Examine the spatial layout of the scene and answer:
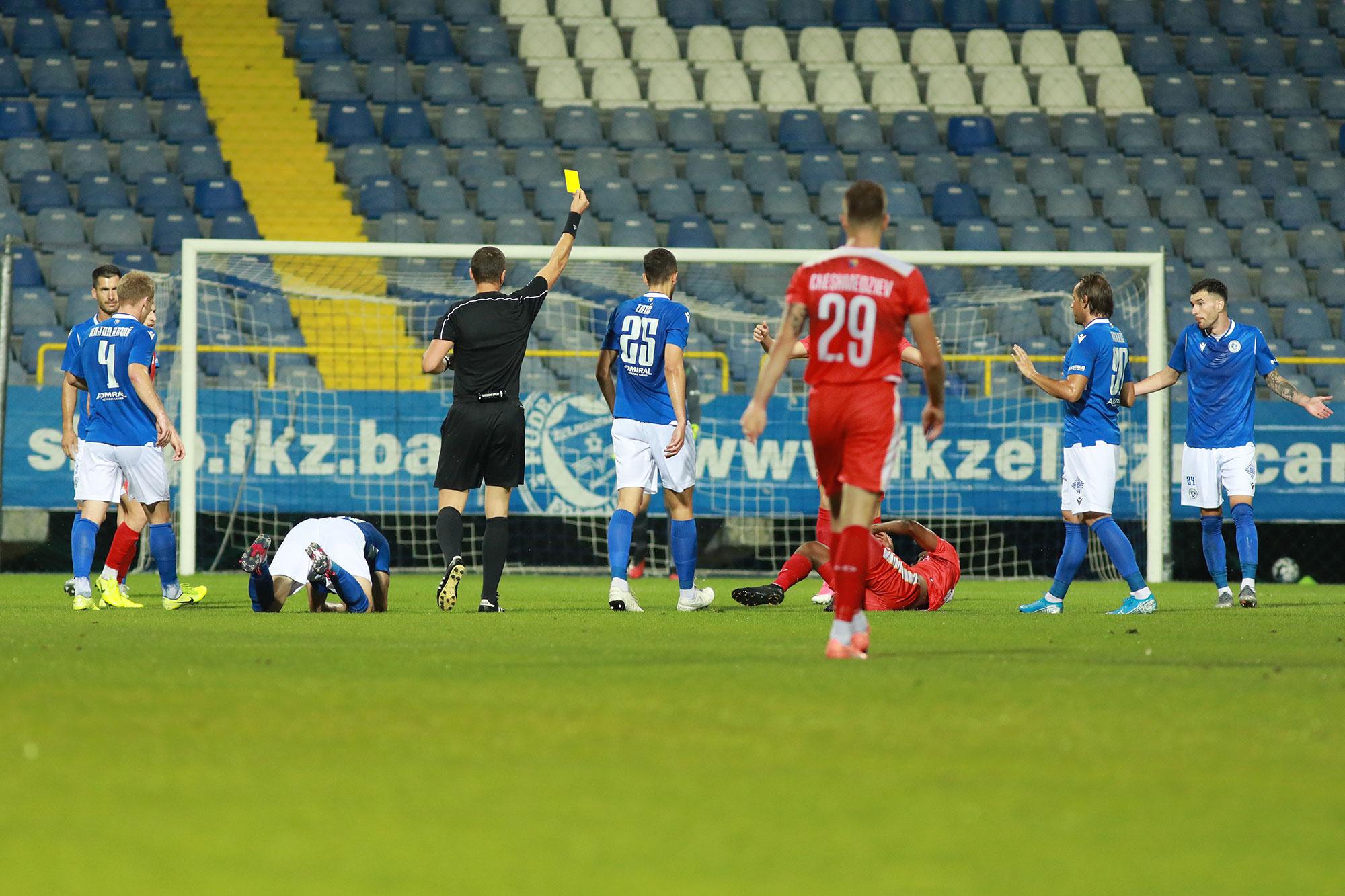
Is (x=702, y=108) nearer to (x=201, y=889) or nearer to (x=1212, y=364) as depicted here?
(x=1212, y=364)

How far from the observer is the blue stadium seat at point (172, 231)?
1638 centimetres

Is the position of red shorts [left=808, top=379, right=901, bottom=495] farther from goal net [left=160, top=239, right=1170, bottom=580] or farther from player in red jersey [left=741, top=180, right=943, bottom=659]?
goal net [left=160, top=239, right=1170, bottom=580]

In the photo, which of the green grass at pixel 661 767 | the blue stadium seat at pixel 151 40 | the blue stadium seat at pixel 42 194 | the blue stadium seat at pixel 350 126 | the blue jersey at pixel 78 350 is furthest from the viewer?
the blue stadium seat at pixel 151 40

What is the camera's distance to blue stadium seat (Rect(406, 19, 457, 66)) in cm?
1902

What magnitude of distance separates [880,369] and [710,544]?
824cm

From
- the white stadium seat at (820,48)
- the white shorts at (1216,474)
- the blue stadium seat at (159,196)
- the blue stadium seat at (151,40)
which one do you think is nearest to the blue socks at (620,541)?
the white shorts at (1216,474)

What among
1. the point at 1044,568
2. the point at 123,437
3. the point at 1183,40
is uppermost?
the point at 1183,40

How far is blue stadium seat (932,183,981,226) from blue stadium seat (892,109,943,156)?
855mm

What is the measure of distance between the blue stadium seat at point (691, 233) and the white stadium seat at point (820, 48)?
3803 mm

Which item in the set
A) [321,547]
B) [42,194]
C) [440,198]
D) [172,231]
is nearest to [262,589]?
[321,547]

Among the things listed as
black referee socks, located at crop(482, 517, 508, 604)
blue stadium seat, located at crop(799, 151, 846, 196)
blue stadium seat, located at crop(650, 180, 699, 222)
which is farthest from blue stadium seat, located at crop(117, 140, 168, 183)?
black referee socks, located at crop(482, 517, 508, 604)

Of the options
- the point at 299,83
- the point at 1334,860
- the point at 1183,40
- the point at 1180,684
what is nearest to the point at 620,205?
the point at 299,83

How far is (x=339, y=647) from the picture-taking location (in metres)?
5.60

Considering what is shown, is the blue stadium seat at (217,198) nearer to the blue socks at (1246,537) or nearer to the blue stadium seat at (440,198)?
the blue stadium seat at (440,198)
